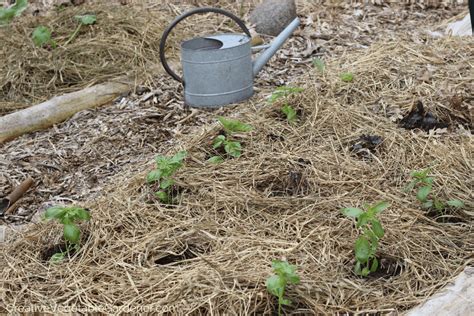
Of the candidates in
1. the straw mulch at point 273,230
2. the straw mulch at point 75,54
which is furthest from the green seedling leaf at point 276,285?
the straw mulch at point 75,54

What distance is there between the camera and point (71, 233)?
2.99 meters

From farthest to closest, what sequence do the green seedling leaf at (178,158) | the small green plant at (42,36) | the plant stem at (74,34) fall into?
the plant stem at (74,34) < the small green plant at (42,36) < the green seedling leaf at (178,158)

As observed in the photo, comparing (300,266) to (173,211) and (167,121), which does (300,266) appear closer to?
(173,211)

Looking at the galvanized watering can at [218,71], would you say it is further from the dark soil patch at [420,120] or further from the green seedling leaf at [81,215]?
the green seedling leaf at [81,215]

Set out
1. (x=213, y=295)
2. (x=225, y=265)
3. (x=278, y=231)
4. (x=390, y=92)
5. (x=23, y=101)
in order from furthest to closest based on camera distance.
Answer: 1. (x=23, y=101)
2. (x=390, y=92)
3. (x=278, y=231)
4. (x=225, y=265)
5. (x=213, y=295)

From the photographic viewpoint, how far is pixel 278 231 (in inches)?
121

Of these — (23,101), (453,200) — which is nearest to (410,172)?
(453,200)

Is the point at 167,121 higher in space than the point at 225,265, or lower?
lower

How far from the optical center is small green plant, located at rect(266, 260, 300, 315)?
8.18ft

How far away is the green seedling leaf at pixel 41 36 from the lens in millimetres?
5148

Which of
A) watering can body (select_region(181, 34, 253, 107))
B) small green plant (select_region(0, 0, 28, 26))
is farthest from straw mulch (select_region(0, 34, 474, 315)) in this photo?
small green plant (select_region(0, 0, 28, 26))

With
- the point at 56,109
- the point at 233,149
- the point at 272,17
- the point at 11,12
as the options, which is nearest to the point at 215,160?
the point at 233,149

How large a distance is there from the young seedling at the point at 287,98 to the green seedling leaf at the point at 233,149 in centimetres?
42

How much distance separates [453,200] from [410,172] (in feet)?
1.16
